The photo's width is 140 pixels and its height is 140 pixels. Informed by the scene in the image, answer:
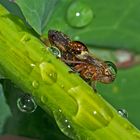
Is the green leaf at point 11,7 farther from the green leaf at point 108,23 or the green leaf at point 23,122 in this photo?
the green leaf at point 108,23

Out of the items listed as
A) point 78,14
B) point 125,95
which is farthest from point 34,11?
point 125,95

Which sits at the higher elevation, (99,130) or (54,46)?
(54,46)

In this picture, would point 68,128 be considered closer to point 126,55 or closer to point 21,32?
point 21,32

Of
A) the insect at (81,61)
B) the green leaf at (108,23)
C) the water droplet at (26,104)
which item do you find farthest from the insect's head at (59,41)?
the green leaf at (108,23)

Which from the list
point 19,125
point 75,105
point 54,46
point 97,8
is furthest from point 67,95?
point 97,8

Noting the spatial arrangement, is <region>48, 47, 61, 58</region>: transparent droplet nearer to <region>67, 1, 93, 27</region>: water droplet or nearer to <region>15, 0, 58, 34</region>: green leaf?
<region>15, 0, 58, 34</region>: green leaf

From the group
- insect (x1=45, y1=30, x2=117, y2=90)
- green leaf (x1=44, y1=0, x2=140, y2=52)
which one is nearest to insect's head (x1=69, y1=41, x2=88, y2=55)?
insect (x1=45, y1=30, x2=117, y2=90)

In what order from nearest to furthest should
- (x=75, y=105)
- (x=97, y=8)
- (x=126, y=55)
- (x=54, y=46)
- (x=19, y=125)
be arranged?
(x=75, y=105) < (x=54, y=46) < (x=19, y=125) < (x=97, y=8) < (x=126, y=55)
